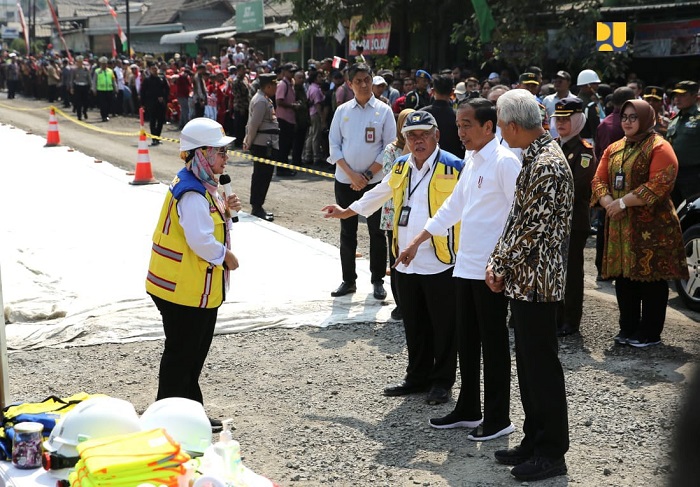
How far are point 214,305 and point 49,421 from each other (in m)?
1.32

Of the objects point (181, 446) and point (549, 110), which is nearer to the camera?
point (181, 446)

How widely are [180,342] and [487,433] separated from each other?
1.88 m

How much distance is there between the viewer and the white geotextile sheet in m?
7.81

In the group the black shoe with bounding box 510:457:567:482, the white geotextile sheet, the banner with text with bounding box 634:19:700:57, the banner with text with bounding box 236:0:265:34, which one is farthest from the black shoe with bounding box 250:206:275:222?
the banner with text with bounding box 236:0:265:34

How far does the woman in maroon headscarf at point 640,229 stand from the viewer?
7.20m

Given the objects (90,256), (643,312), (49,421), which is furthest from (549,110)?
(49,421)

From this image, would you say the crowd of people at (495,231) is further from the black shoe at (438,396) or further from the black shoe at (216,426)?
the black shoe at (216,426)

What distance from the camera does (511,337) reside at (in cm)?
768

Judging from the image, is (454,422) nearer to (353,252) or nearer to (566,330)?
(566,330)

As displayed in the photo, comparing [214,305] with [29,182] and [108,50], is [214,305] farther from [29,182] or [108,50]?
[108,50]

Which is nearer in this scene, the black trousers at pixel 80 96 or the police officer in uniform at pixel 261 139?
the police officer in uniform at pixel 261 139

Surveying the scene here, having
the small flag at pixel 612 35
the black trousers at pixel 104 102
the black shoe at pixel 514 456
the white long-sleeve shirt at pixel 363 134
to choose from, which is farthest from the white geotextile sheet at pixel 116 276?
the black trousers at pixel 104 102

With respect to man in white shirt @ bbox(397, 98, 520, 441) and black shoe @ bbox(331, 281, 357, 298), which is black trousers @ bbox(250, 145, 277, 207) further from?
man in white shirt @ bbox(397, 98, 520, 441)

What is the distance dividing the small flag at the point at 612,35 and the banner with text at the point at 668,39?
1.35 metres
